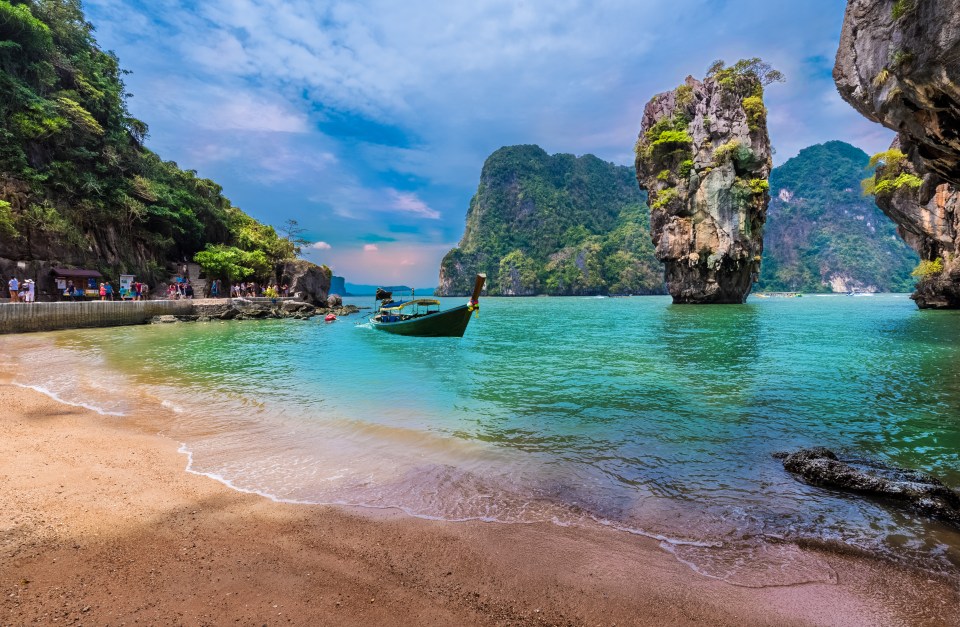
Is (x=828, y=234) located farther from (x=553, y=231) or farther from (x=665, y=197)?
(x=665, y=197)

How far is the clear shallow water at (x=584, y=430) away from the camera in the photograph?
13.4 feet

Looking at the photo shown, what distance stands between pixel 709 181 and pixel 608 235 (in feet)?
330

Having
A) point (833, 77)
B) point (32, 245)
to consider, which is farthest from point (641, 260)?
point (32, 245)

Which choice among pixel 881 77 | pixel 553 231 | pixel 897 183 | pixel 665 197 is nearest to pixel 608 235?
pixel 553 231

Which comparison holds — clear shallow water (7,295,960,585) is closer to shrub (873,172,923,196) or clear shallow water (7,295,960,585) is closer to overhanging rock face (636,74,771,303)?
shrub (873,172,923,196)

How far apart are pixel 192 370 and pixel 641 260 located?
131166 millimetres

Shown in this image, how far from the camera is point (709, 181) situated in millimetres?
45188

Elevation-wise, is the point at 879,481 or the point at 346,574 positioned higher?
the point at 879,481

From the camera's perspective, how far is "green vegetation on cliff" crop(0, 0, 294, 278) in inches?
981

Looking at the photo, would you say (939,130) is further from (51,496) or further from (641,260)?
(641,260)

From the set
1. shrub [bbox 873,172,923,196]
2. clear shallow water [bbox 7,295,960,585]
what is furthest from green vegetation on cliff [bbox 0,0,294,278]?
shrub [bbox 873,172,923,196]

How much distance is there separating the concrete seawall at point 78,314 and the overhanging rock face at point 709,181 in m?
51.2

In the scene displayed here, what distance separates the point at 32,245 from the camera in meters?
24.4

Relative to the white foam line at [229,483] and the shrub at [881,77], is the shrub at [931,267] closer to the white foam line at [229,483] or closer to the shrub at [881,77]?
the shrub at [881,77]
